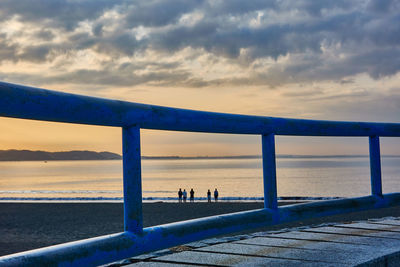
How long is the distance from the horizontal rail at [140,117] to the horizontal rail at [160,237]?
49cm

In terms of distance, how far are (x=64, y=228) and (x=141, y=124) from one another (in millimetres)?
15228

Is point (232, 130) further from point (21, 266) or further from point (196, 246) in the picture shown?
point (21, 266)

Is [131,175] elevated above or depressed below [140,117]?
below

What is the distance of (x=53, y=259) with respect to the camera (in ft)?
5.42

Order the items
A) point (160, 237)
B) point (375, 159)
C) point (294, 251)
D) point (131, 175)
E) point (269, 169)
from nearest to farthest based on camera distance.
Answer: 1. point (131, 175)
2. point (160, 237)
3. point (269, 169)
4. point (294, 251)
5. point (375, 159)

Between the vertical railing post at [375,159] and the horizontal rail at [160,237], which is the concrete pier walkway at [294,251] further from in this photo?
the vertical railing post at [375,159]

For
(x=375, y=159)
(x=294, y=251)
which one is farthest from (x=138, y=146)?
(x=375, y=159)

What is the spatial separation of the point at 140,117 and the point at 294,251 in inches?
58.3

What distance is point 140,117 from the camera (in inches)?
81.0

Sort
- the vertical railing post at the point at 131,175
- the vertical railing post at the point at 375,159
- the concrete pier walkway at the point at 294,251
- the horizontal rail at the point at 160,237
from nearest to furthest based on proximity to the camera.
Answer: the horizontal rail at the point at 160,237, the vertical railing post at the point at 131,175, the concrete pier walkway at the point at 294,251, the vertical railing post at the point at 375,159

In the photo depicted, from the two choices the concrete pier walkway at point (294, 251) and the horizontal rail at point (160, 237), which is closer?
the horizontal rail at point (160, 237)

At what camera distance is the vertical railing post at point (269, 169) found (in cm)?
279

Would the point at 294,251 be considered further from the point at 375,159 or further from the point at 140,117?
the point at 140,117

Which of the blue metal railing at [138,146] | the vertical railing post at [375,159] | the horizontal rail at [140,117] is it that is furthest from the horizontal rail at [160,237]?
the horizontal rail at [140,117]
